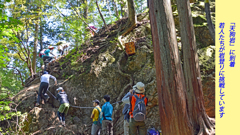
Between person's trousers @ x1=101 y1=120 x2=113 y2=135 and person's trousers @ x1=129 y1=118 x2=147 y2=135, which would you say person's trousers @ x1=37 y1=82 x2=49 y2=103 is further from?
person's trousers @ x1=129 y1=118 x2=147 y2=135

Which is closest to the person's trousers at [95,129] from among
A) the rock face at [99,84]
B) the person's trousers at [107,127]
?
the person's trousers at [107,127]

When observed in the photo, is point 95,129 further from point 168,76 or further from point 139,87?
point 168,76

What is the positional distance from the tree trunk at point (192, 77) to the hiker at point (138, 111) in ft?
4.14

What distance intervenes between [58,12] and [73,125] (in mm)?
6750

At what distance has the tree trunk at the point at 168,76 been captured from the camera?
11.9 feet

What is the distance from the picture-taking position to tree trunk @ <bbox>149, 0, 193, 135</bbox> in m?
3.63

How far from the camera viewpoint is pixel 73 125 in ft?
23.0

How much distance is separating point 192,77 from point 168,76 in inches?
67.4

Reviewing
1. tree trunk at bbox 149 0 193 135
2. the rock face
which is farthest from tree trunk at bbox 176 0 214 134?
the rock face

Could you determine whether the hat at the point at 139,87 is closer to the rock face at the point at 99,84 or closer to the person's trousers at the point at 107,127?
the person's trousers at the point at 107,127

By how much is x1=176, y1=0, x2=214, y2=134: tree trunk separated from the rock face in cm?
166

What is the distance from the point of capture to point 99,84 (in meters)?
7.92
